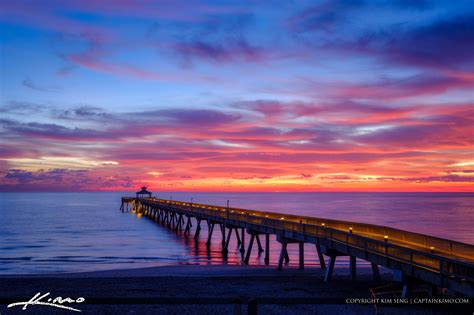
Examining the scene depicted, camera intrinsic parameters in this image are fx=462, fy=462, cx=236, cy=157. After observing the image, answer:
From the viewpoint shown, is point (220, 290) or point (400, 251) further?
point (220, 290)

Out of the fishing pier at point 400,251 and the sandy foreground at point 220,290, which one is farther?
the sandy foreground at point 220,290

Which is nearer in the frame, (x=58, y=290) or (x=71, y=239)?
(x=58, y=290)

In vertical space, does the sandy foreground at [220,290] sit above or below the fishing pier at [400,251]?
below

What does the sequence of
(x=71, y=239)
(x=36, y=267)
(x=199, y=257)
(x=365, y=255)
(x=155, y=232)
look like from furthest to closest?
(x=155, y=232) → (x=71, y=239) → (x=199, y=257) → (x=36, y=267) → (x=365, y=255)

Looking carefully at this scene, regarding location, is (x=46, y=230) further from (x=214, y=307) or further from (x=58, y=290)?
(x=214, y=307)

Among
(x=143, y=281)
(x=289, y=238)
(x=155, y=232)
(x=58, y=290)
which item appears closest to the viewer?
(x=58, y=290)

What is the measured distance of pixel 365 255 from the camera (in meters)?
21.9

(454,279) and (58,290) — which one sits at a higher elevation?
(454,279)

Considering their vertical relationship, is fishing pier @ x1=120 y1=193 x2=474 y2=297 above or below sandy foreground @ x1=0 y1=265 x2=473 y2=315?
above

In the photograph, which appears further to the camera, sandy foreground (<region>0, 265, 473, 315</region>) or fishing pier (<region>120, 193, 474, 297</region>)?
sandy foreground (<region>0, 265, 473, 315</region>)

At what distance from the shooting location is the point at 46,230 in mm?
75812

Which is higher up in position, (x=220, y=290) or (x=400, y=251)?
(x=400, y=251)

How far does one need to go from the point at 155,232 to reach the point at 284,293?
53.1 metres

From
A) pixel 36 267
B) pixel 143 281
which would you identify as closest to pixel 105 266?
pixel 36 267
